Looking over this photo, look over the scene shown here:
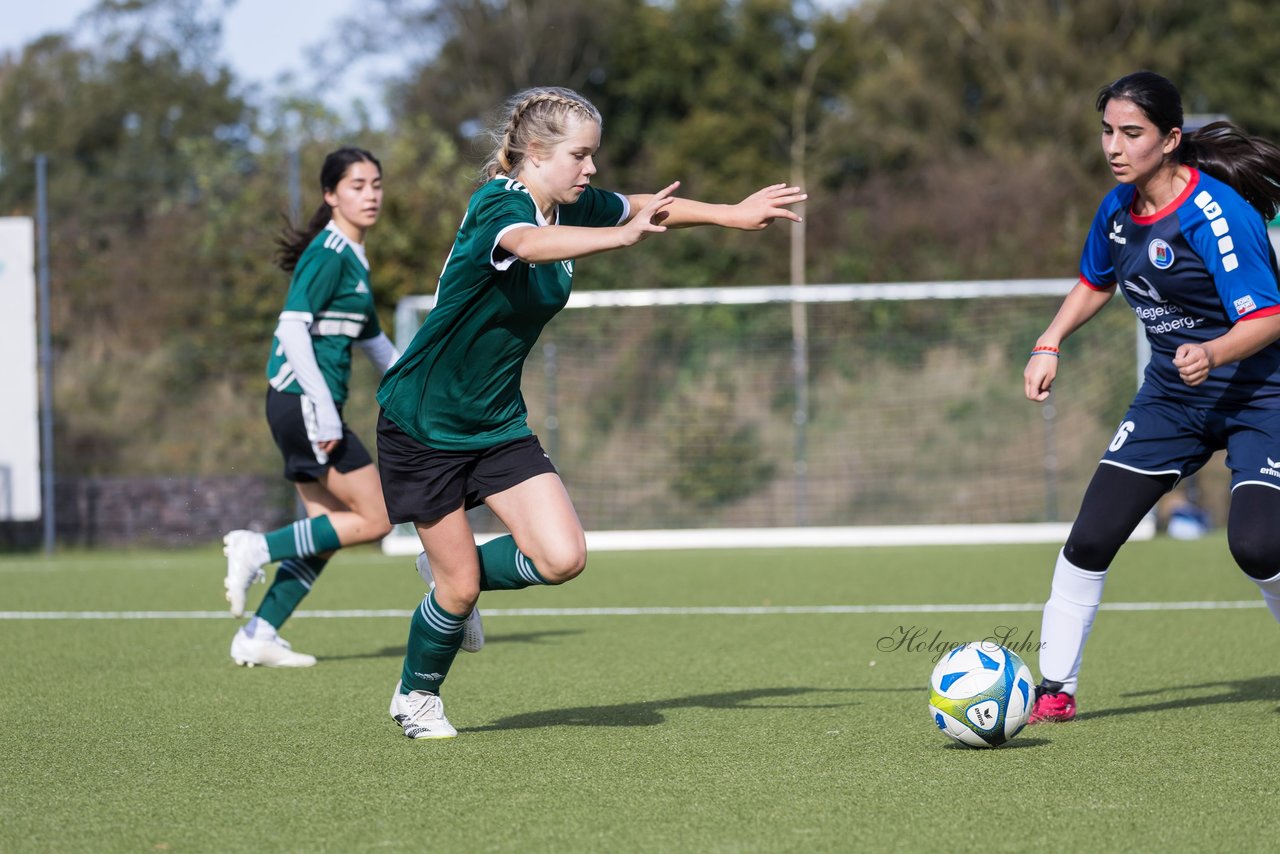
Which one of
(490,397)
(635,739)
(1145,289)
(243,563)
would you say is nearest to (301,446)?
(243,563)

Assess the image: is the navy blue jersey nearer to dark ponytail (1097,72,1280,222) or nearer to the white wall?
dark ponytail (1097,72,1280,222)

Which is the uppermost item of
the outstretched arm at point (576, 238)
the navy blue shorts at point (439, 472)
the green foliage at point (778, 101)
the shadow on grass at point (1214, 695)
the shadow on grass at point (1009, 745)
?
the green foliage at point (778, 101)

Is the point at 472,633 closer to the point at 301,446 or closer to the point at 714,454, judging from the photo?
the point at 301,446

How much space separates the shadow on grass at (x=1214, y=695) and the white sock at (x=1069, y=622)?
20cm

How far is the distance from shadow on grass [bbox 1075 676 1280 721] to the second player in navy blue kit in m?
0.31

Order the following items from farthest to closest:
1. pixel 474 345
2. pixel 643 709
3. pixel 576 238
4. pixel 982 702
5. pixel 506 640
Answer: pixel 506 640, pixel 643 709, pixel 474 345, pixel 982 702, pixel 576 238

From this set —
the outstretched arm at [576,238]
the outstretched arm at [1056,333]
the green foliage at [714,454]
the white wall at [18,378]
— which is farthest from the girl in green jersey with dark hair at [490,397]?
the green foliage at [714,454]

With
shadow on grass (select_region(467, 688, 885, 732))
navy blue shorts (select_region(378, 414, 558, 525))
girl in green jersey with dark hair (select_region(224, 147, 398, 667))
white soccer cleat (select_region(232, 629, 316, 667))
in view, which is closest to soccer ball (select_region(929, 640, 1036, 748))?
shadow on grass (select_region(467, 688, 885, 732))

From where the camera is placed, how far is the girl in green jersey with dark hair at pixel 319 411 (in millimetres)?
6320

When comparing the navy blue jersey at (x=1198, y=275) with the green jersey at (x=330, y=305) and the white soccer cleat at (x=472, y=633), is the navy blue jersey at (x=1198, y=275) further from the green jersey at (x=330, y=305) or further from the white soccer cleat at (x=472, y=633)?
the green jersey at (x=330, y=305)

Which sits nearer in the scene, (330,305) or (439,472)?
(439,472)

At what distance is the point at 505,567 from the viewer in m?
4.64

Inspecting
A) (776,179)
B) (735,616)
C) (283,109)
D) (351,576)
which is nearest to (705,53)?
(776,179)

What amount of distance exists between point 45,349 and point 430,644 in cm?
953
